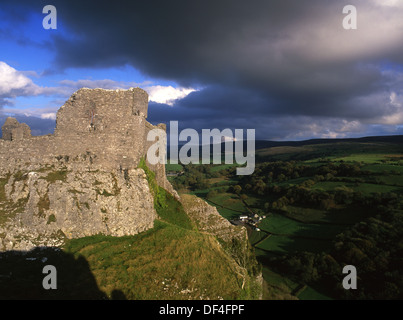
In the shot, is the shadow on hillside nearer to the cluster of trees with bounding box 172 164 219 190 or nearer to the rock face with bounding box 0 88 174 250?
the rock face with bounding box 0 88 174 250

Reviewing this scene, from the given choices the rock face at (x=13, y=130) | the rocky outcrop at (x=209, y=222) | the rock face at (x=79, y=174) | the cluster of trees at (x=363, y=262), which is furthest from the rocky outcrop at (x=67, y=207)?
the cluster of trees at (x=363, y=262)

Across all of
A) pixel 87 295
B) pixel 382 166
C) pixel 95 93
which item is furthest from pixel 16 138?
pixel 382 166

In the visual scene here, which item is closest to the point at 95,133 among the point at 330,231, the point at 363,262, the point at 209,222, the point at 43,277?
the point at 43,277

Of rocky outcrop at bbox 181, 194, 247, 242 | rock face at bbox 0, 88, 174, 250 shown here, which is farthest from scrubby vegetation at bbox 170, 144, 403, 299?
rock face at bbox 0, 88, 174, 250

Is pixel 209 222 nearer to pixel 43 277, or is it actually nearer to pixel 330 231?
pixel 43 277
